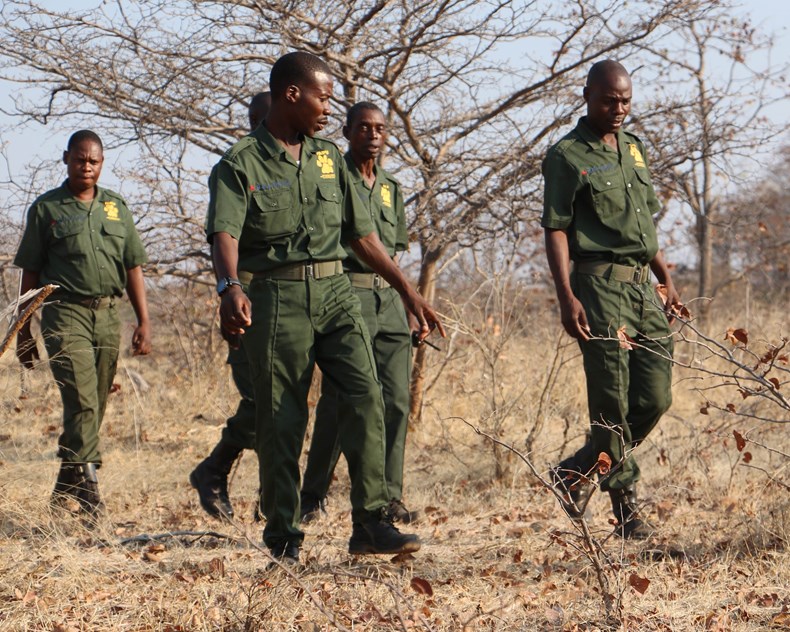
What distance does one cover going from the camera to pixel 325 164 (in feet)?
14.5

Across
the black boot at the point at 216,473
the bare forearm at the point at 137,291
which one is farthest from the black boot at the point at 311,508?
the bare forearm at the point at 137,291

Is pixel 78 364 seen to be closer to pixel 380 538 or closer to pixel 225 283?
pixel 225 283

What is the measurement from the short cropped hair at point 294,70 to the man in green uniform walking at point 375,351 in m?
1.32

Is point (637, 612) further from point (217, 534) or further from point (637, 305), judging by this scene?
point (217, 534)

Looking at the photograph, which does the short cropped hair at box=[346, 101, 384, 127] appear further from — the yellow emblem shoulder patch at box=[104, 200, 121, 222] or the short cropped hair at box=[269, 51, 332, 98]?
the short cropped hair at box=[269, 51, 332, 98]

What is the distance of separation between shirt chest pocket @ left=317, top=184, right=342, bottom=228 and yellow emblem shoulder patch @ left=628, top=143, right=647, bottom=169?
4.92ft

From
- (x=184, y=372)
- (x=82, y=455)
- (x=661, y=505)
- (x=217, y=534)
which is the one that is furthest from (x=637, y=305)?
(x=184, y=372)

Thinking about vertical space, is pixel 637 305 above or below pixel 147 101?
below

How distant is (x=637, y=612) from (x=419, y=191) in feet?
14.5

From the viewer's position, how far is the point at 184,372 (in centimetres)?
996

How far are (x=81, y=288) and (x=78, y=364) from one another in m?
0.40

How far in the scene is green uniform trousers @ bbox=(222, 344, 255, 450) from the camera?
5.87m

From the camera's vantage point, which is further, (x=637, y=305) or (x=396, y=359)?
(x=396, y=359)

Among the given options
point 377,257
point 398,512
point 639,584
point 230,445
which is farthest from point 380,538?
point 230,445
